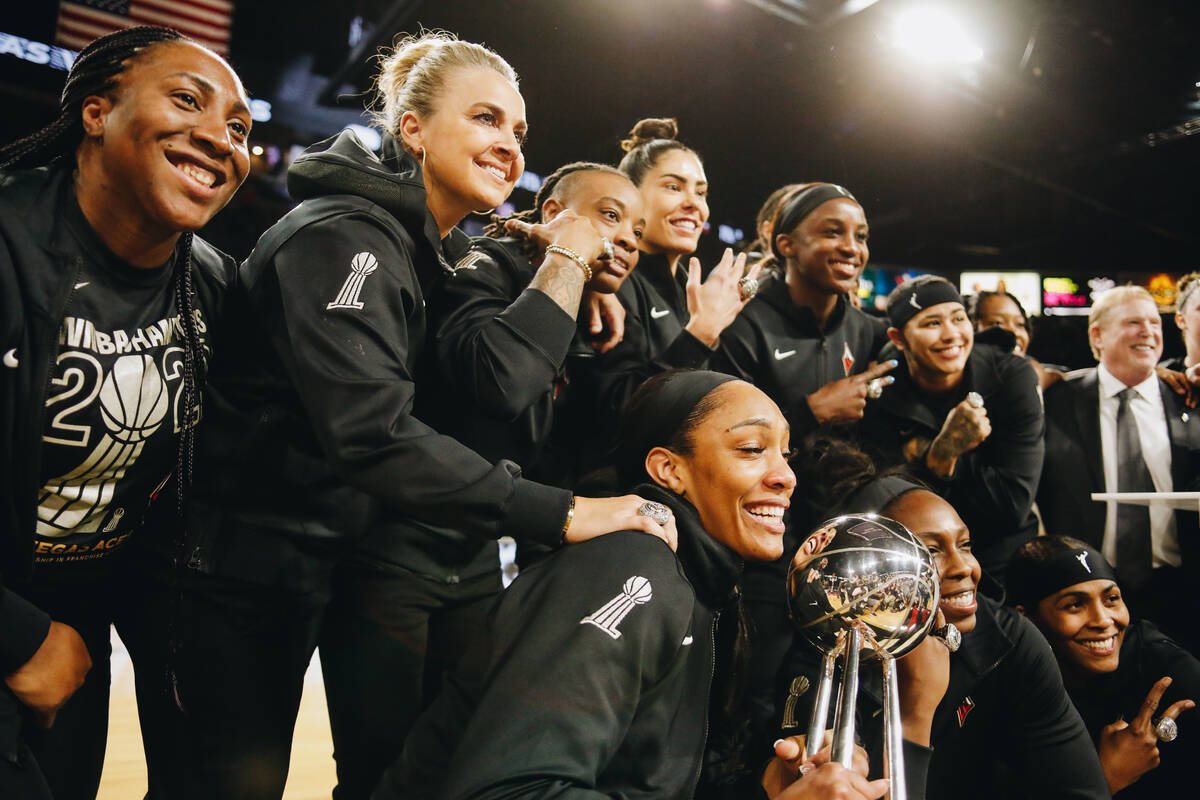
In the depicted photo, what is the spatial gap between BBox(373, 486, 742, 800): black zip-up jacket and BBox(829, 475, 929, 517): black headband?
0.94 m

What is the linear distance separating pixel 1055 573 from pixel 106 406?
9.26 ft

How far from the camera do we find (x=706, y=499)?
1.75 metres

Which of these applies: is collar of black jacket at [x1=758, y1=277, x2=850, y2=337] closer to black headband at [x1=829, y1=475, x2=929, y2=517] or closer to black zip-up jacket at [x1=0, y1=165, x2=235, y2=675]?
black headband at [x1=829, y1=475, x2=929, y2=517]

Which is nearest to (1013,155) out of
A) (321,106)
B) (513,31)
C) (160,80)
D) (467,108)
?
(513,31)

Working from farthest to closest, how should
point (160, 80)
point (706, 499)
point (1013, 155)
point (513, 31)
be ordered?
point (1013, 155) < point (513, 31) < point (706, 499) < point (160, 80)

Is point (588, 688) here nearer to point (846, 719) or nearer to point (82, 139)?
point (846, 719)

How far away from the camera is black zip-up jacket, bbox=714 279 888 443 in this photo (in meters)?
2.81

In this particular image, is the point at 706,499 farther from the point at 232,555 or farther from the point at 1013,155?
the point at 1013,155

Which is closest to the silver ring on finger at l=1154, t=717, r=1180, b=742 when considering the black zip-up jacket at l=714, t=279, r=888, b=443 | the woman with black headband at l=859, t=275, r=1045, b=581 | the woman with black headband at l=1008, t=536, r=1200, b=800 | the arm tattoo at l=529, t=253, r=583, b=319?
the woman with black headband at l=1008, t=536, r=1200, b=800

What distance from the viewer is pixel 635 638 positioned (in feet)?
4.22

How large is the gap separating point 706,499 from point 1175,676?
2.08m

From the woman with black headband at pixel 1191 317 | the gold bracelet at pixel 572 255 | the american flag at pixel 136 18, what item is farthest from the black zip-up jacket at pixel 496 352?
the american flag at pixel 136 18

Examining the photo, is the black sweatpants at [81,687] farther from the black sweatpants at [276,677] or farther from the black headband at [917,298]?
the black headband at [917,298]

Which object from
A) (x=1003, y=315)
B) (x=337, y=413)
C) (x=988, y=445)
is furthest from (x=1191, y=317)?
(x=337, y=413)
